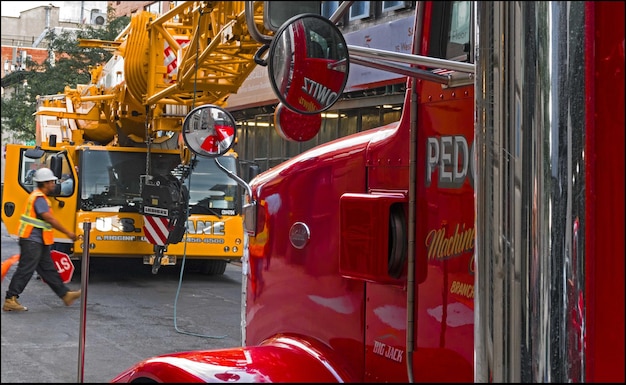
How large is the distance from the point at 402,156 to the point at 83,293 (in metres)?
0.91

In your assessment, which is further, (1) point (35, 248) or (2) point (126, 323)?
(2) point (126, 323)

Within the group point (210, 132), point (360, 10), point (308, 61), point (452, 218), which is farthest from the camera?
point (210, 132)

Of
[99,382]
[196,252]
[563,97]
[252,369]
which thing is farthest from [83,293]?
[196,252]

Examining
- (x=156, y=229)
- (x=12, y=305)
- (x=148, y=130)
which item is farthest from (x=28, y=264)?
(x=148, y=130)

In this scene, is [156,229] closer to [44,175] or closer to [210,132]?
[44,175]

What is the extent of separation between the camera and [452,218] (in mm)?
2188

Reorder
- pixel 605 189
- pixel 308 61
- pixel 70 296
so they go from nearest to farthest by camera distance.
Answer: pixel 605 189
pixel 308 61
pixel 70 296

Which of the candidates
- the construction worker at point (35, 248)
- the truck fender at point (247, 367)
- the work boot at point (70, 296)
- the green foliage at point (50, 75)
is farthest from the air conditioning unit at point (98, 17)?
the truck fender at point (247, 367)

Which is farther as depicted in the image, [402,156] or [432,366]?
[402,156]

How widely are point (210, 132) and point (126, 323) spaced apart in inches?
169

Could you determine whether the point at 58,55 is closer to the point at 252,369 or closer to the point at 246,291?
the point at 246,291

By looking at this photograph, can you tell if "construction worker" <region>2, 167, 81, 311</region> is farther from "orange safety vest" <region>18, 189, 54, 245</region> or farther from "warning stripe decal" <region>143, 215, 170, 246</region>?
"warning stripe decal" <region>143, 215, 170, 246</region>

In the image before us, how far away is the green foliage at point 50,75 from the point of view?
2.83 meters

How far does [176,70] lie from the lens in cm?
874
